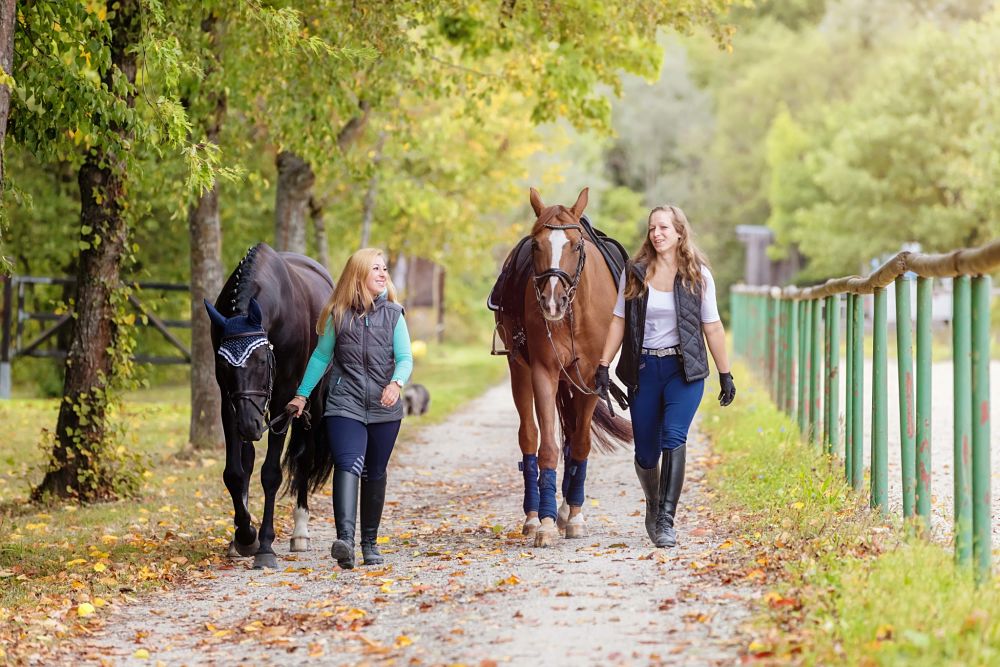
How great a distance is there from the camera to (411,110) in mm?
22625

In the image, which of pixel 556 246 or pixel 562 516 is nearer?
pixel 556 246

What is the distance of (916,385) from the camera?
6.84 metres

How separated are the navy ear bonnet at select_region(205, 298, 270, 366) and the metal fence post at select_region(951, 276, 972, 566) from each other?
376 cm

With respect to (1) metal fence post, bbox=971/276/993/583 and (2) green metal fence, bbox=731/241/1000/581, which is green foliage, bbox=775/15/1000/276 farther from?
(1) metal fence post, bbox=971/276/993/583

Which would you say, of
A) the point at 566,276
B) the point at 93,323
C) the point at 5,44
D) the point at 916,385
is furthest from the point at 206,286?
the point at 916,385

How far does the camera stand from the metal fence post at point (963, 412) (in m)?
5.83

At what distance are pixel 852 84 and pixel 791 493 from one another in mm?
55856

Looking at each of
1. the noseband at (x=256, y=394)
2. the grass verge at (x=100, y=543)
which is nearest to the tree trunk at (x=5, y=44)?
the noseband at (x=256, y=394)

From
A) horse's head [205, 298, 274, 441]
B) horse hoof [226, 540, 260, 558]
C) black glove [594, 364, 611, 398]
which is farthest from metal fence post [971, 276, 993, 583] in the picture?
horse hoof [226, 540, 260, 558]

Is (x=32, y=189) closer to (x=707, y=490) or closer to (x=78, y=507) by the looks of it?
(x=78, y=507)

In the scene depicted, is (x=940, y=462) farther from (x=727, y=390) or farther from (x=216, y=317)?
(x=216, y=317)

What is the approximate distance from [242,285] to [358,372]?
97 centimetres

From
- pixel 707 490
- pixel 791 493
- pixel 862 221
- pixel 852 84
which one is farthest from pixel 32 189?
pixel 852 84

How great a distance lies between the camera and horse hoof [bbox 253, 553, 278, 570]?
8328mm
